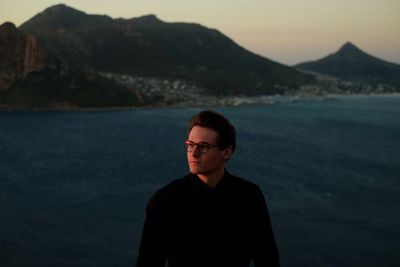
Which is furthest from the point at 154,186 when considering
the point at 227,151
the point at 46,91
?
the point at 46,91

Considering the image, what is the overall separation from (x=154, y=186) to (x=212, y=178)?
63938 mm

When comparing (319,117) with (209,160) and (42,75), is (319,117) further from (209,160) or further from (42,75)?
(209,160)

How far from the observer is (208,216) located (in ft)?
12.1

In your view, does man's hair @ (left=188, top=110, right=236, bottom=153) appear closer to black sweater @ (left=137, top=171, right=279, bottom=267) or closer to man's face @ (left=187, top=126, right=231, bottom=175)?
man's face @ (left=187, top=126, right=231, bottom=175)

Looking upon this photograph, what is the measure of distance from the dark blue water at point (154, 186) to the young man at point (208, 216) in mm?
36878

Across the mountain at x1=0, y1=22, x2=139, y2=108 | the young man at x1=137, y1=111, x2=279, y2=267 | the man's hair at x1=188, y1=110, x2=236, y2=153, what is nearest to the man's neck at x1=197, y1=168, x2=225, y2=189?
the young man at x1=137, y1=111, x2=279, y2=267

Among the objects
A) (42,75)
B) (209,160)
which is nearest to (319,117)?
Result: (42,75)

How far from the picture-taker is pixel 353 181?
7169 centimetres

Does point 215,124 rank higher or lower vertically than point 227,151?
higher

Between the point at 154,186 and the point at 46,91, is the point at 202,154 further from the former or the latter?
the point at 46,91

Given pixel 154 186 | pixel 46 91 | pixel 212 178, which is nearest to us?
pixel 212 178

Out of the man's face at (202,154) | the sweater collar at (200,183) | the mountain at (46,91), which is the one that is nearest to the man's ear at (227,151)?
the man's face at (202,154)

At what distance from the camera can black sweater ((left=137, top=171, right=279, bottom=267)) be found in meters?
3.61

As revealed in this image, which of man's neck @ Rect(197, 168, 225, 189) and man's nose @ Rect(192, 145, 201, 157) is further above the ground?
Answer: man's nose @ Rect(192, 145, 201, 157)
